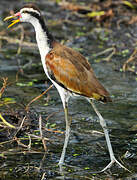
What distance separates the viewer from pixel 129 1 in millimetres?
11602

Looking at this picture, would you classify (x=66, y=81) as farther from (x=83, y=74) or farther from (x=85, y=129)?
(x=85, y=129)

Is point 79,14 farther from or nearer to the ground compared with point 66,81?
farther from the ground

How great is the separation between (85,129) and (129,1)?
6043 millimetres

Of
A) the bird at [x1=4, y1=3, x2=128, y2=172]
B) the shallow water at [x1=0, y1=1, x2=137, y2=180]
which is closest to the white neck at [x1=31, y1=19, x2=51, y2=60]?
the bird at [x1=4, y1=3, x2=128, y2=172]

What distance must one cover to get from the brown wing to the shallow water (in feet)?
2.89

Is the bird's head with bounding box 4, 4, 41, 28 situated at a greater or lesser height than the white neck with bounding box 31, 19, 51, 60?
greater

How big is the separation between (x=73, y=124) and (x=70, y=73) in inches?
57.3

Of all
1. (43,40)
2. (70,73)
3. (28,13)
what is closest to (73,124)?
(70,73)

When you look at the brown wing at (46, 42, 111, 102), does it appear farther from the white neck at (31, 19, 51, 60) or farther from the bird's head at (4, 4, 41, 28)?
the bird's head at (4, 4, 41, 28)

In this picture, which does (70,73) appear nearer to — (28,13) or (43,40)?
(43,40)

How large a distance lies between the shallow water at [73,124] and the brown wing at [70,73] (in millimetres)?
882

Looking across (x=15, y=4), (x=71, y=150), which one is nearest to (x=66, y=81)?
(x=71, y=150)

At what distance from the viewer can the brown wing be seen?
538 cm

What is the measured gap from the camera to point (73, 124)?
670 cm
